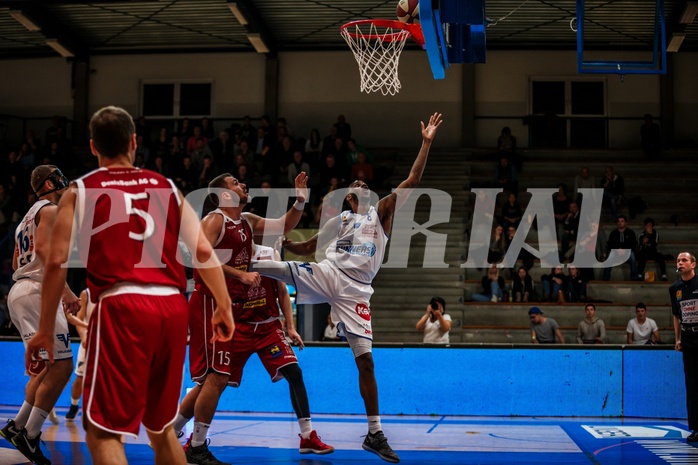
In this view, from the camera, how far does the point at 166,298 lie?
13.4 ft

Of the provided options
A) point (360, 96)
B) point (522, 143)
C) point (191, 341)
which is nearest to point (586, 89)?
point (522, 143)

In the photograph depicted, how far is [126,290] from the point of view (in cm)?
399

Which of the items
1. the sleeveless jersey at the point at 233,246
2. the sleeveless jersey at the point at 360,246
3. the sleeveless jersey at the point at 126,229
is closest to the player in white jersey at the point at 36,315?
the sleeveless jersey at the point at 233,246

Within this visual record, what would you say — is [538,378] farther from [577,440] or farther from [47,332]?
[47,332]

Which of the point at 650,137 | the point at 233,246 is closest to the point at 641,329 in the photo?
the point at 650,137

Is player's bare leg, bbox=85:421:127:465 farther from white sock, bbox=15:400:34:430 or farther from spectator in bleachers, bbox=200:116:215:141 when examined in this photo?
spectator in bleachers, bbox=200:116:215:141

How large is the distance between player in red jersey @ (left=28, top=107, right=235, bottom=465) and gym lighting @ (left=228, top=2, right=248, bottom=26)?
14.6 metres

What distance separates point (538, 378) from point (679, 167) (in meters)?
11.1

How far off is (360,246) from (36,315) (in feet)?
9.36

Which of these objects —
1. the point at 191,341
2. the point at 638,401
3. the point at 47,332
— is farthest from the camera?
the point at 638,401

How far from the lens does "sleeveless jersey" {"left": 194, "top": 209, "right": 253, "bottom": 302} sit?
22.8ft

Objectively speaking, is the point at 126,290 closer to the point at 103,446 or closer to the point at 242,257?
the point at 103,446

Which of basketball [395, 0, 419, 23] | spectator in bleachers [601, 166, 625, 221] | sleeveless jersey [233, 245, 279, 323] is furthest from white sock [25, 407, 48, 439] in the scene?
spectator in bleachers [601, 166, 625, 221]

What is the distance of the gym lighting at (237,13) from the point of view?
59.3 ft
